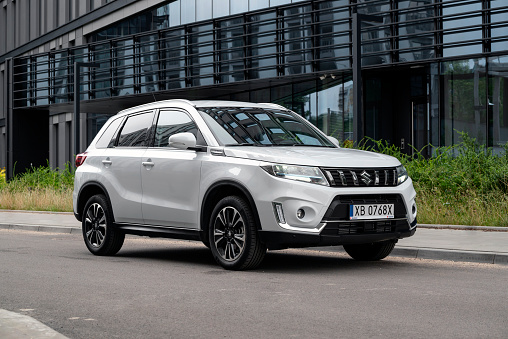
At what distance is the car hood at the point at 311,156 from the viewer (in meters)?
8.41

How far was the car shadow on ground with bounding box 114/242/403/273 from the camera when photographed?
30.6 feet

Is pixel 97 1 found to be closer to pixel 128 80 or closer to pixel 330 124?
pixel 128 80

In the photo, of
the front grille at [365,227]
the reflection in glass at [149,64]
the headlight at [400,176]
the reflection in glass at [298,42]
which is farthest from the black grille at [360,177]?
the reflection in glass at [149,64]

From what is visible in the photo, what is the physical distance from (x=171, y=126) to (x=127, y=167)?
839 millimetres

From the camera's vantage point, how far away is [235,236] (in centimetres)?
867

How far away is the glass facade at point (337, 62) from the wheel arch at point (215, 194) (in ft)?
50.2

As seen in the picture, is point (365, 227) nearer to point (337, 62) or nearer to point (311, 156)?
point (311, 156)

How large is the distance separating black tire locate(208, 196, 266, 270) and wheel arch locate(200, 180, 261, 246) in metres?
0.13

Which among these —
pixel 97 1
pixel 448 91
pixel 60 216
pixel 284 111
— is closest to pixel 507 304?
pixel 284 111

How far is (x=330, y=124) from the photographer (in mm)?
28281

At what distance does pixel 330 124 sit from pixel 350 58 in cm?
375

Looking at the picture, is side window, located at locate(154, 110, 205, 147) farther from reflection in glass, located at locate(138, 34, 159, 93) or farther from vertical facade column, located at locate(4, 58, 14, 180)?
vertical facade column, located at locate(4, 58, 14, 180)

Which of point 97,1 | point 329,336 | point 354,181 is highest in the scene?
point 97,1

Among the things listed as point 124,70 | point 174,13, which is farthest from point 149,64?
point 174,13
